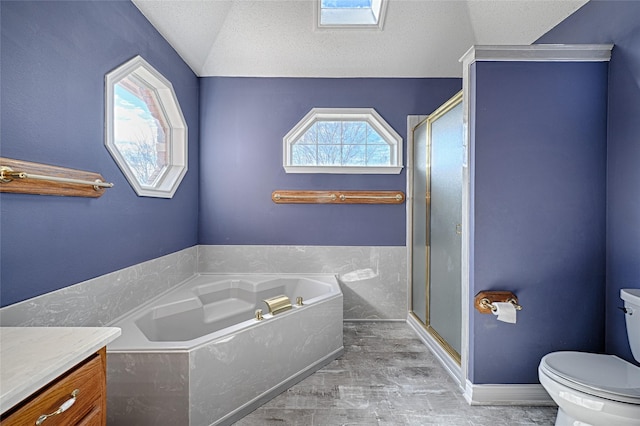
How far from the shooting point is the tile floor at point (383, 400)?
169 cm

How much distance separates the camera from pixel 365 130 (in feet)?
10.3

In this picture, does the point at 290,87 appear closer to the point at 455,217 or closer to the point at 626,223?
the point at 455,217

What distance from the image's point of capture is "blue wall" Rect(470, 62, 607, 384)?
1.80m

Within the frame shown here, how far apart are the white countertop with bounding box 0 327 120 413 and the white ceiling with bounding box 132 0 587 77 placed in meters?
2.14

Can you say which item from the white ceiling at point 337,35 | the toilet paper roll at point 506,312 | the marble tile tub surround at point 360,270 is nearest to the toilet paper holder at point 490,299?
the toilet paper roll at point 506,312

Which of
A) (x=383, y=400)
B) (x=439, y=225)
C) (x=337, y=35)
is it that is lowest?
(x=383, y=400)

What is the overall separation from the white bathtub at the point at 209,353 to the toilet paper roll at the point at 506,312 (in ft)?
3.61

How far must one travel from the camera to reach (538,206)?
181cm

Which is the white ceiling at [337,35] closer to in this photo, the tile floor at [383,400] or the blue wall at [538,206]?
the blue wall at [538,206]

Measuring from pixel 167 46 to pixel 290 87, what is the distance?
1.11 m

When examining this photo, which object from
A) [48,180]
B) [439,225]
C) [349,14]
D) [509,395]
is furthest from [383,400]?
[349,14]

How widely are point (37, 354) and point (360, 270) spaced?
2.55 meters

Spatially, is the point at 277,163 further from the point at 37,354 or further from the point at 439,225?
the point at 37,354

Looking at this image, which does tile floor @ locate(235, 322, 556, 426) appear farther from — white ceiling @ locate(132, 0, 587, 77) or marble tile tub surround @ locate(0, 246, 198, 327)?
white ceiling @ locate(132, 0, 587, 77)
